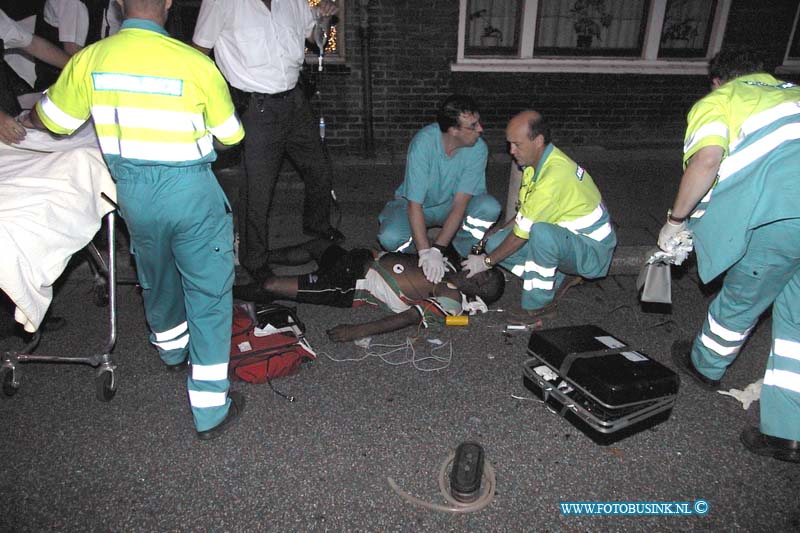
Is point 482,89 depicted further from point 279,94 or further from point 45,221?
point 45,221

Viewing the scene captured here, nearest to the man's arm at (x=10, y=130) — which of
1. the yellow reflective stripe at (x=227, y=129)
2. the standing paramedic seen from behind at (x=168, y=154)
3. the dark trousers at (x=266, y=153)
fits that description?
the standing paramedic seen from behind at (x=168, y=154)

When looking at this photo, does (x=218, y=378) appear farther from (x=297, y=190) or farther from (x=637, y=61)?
(x=637, y=61)

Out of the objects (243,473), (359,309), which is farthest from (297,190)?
(243,473)

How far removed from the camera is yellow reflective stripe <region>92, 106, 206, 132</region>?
91.0 inches

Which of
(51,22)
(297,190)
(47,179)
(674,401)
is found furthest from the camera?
(297,190)

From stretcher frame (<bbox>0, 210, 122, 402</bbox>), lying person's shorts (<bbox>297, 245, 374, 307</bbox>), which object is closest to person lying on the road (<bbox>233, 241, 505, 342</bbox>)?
lying person's shorts (<bbox>297, 245, 374, 307</bbox>)

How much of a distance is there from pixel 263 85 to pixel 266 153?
46 centimetres

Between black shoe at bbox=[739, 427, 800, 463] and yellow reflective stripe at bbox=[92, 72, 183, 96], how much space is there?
3.09 m

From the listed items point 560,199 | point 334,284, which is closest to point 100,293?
point 334,284

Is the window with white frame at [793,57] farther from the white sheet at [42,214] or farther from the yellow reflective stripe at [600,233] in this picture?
the white sheet at [42,214]

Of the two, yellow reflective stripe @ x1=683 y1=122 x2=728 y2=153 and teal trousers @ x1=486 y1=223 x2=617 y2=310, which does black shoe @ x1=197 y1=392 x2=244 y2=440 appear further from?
yellow reflective stripe @ x1=683 y1=122 x2=728 y2=153

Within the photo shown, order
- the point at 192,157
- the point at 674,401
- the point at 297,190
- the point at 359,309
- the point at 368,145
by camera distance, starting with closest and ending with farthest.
A: 1. the point at 192,157
2. the point at 674,401
3. the point at 359,309
4. the point at 297,190
5. the point at 368,145

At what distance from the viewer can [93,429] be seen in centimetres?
285

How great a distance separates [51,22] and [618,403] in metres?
5.53
